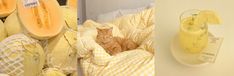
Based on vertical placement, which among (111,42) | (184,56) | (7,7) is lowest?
(184,56)

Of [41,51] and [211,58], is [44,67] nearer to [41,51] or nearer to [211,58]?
[41,51]

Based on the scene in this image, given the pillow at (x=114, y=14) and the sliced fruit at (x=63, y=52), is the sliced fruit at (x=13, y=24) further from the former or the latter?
the pillow at (x=114, y=14)

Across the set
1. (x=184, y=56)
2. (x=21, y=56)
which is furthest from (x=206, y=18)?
(x=21, y=56)

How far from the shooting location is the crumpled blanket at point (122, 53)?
1.05 meters

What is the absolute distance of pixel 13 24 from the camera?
948 mm

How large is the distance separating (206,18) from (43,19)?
65 cm

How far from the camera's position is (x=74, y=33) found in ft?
3.27

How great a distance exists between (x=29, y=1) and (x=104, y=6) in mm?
262

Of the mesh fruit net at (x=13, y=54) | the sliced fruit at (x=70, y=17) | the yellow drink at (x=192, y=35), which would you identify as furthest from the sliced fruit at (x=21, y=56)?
the yellow drink at (x=192, y=35)

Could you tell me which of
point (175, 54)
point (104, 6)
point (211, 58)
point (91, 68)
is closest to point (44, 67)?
point (91, 68)

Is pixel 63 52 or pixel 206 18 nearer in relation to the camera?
pixel 63 52

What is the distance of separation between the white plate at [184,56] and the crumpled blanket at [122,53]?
0.27m

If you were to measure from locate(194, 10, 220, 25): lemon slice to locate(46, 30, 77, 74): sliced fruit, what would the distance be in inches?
20.5

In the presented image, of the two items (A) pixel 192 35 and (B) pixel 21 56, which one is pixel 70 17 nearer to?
(B) pixel 21 56
